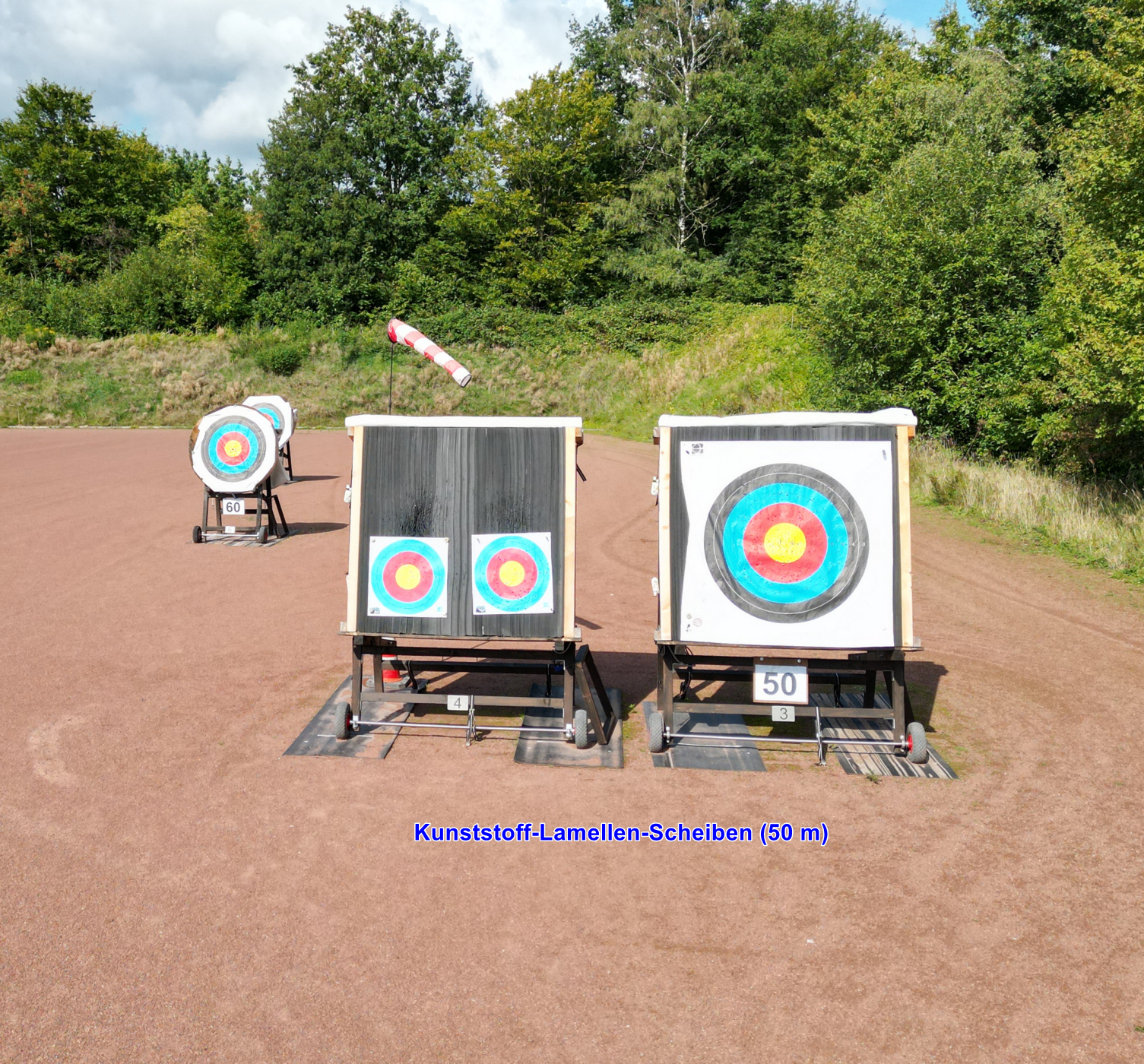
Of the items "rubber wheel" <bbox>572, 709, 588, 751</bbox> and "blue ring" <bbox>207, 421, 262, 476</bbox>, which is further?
"blue ring" <bbox>207, 421, 262, 476</bbox>

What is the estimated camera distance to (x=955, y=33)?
1510 inches

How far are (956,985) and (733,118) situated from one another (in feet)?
149

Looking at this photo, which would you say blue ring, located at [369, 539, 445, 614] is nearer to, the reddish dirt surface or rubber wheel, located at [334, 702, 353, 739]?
rubber wheel, located at [334, 702, 353, 739]

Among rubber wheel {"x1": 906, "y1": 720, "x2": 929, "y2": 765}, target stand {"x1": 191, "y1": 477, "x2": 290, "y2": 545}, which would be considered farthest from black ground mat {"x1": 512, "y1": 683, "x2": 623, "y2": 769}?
target stand {"x1": 191, "y1": 477, "x2": 290, "y2": 545}

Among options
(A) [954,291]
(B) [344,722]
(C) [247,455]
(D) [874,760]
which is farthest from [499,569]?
(A) [954,291]

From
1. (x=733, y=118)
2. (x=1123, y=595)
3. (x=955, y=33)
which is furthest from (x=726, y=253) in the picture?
(x=1123, y=595)

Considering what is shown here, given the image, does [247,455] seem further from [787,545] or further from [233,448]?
[787,545]

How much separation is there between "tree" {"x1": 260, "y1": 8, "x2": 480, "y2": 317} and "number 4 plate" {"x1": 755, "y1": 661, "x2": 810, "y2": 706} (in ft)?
137

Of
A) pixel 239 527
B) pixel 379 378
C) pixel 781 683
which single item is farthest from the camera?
pixel 379 378

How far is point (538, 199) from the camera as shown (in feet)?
148

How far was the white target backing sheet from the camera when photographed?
20.5ft

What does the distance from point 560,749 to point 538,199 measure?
42410 mm

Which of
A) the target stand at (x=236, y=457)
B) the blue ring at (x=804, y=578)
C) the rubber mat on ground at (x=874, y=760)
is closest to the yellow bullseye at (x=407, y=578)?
the blue ring at (x=804, y=578)

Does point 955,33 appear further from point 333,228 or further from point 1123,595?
point 1123,595
